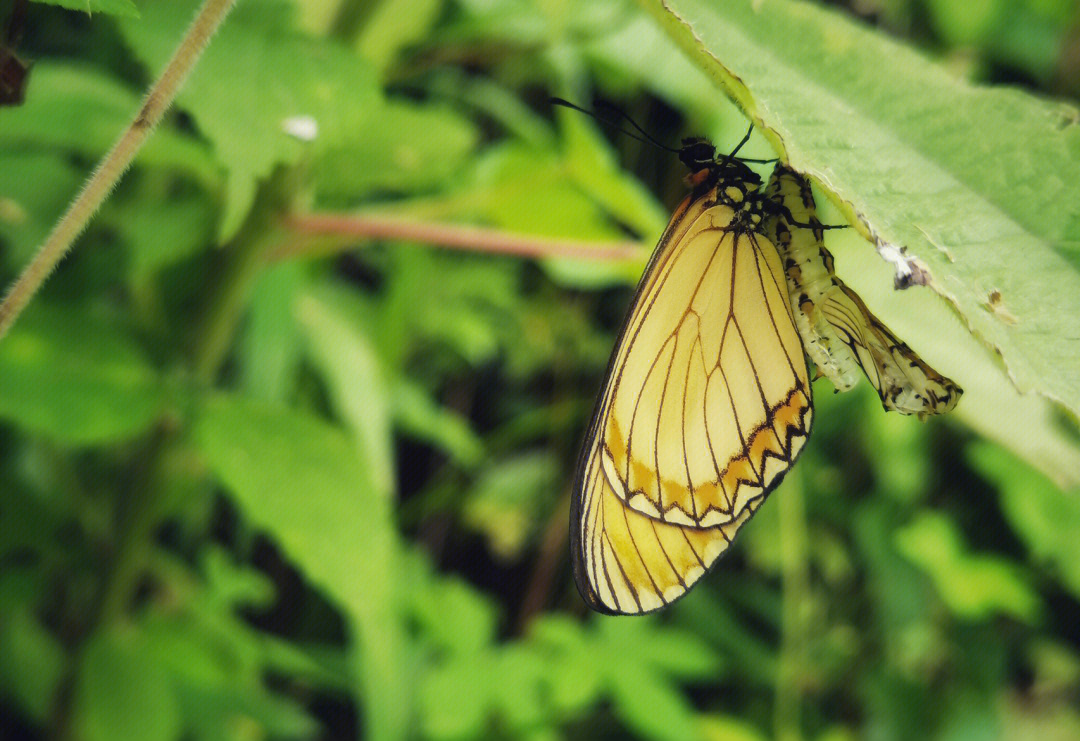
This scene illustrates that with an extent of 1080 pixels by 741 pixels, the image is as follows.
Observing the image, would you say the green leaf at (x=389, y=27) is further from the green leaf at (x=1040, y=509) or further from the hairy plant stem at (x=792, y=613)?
the green leaf at (x=1040, y=509)

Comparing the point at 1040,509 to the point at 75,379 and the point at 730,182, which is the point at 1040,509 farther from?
the point at 75,379

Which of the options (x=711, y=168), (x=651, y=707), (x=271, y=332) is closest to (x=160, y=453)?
(x=271, y=332)

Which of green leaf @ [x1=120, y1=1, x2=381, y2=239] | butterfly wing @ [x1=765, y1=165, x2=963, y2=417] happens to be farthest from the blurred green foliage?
butterfly wing @ [x1=765, y1=165, x2=963, y2=417]

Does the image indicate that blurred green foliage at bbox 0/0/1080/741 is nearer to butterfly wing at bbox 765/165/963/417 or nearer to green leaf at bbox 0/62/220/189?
green leaf at bbox 0/62/220/189

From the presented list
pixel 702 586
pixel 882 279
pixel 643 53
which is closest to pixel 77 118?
pixel 882 279

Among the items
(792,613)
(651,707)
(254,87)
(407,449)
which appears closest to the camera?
(254,87)

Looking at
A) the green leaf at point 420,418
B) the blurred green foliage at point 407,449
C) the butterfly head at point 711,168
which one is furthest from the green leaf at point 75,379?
the green leaf at point 420,418

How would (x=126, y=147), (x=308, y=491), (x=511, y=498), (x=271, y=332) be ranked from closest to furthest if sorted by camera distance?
(x=126, y=147)
(x=308, y=491)
(x=271, y=332)
(x=511, y=498)
